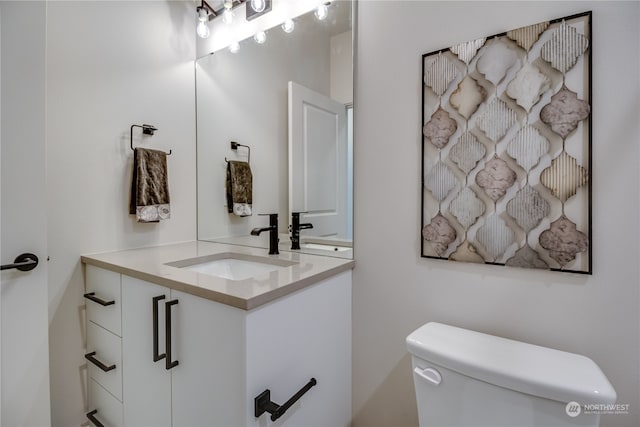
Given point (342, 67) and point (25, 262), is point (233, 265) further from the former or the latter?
point (342, 67)

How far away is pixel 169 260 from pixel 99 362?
521 mm

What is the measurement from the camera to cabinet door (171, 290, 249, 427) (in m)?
0.85

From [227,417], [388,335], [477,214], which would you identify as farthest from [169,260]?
[477,214]

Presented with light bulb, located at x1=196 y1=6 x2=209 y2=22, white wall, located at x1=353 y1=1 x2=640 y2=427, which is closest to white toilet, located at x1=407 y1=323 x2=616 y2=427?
white wall, located at x1=353 y1=1 x2=640 y2=427

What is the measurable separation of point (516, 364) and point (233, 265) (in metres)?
1.18

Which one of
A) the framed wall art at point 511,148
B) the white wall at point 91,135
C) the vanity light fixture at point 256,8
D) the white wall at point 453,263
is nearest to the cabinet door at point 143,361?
the white wall at point 91,135

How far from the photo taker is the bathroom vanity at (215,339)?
869mm

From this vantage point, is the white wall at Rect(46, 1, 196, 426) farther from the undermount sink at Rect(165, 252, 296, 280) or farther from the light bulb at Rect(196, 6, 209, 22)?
the undermount sink at Rect(165, 252, 296, 280)

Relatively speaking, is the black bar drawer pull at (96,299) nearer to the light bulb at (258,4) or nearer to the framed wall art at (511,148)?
the framed wall art at (511,148)

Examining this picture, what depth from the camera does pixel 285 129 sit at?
156 cm

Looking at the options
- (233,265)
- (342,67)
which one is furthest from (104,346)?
(342,67)

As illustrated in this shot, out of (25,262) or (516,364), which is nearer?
(516,364)

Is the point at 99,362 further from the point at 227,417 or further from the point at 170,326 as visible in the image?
the point at 227,417

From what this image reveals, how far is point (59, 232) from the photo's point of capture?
129cm
